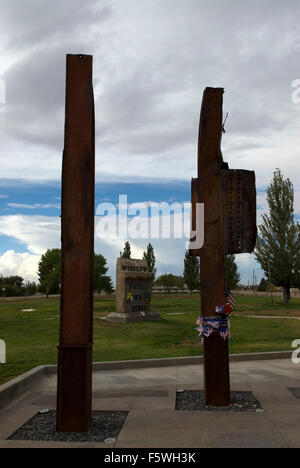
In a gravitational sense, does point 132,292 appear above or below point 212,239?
below

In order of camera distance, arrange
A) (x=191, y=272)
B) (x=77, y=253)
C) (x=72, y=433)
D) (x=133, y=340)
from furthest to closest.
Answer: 1. (x=191, y=272)
2. (x=133, y=340)
3. (x=77, y=253)
4. (x=72, y=433)

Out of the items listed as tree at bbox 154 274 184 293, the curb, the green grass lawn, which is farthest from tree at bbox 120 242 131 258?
the curb

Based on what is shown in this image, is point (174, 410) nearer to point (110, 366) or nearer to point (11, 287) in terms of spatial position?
point (110, 366)

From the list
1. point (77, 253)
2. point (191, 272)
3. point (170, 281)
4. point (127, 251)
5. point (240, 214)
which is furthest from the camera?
point (170, 281)

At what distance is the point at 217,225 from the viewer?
748cm

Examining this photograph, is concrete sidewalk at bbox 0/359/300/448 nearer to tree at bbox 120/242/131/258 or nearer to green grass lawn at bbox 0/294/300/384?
green grass lawn at bbox 0/294/300/384

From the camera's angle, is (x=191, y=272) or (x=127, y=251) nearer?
(x=127, y=251)

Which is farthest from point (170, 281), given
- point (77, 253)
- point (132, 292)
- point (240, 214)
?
point (77, 253)

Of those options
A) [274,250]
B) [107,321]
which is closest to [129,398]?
[107,321]

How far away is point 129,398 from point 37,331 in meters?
12.2

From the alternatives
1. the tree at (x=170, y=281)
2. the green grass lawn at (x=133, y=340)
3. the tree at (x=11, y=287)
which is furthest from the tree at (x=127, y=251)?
the green grass lawn at (x=133, y=340)

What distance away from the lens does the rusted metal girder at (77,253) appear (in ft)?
19.8

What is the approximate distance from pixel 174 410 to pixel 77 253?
3.13 meters

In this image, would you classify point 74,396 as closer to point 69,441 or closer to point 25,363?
point 69,441
